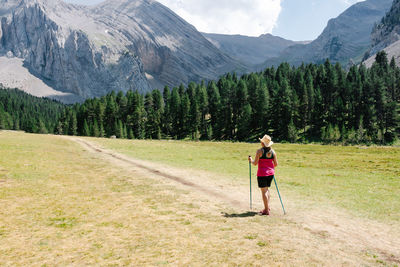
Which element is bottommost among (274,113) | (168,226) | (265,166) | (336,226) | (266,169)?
(336,226)

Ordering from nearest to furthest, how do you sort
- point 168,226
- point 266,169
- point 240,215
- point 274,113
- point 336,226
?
point 168,226 → point 336,226 → point 240,215 → point 266,169 → point 274,113

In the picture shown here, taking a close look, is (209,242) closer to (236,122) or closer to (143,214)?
(143,214)

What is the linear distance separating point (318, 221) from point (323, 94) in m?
121

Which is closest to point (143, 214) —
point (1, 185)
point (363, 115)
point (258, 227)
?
point (258, 227)

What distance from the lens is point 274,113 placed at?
104m

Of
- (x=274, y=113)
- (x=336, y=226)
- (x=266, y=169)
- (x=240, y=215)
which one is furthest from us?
(x=274, y=113)

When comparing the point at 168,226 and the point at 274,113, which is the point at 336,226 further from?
the point at 274,113

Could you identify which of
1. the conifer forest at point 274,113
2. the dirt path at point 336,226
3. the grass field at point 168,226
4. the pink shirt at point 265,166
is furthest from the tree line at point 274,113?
the pink shirt at point 265,166

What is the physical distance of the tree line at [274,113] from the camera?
9462 centimetres

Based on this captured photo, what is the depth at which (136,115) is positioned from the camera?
4619 inches

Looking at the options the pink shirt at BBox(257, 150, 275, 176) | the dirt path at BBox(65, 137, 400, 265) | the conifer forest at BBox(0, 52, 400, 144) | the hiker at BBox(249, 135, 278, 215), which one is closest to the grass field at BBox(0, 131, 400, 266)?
the dirt path at BBox(65, 137, 400, 265)

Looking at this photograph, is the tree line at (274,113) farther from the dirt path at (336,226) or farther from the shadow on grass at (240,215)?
the shadow on grass at (240,215)

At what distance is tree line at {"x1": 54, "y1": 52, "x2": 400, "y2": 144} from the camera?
310ft

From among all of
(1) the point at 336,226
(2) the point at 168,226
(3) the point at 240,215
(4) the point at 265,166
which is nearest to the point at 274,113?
(4) the point at 265,166
